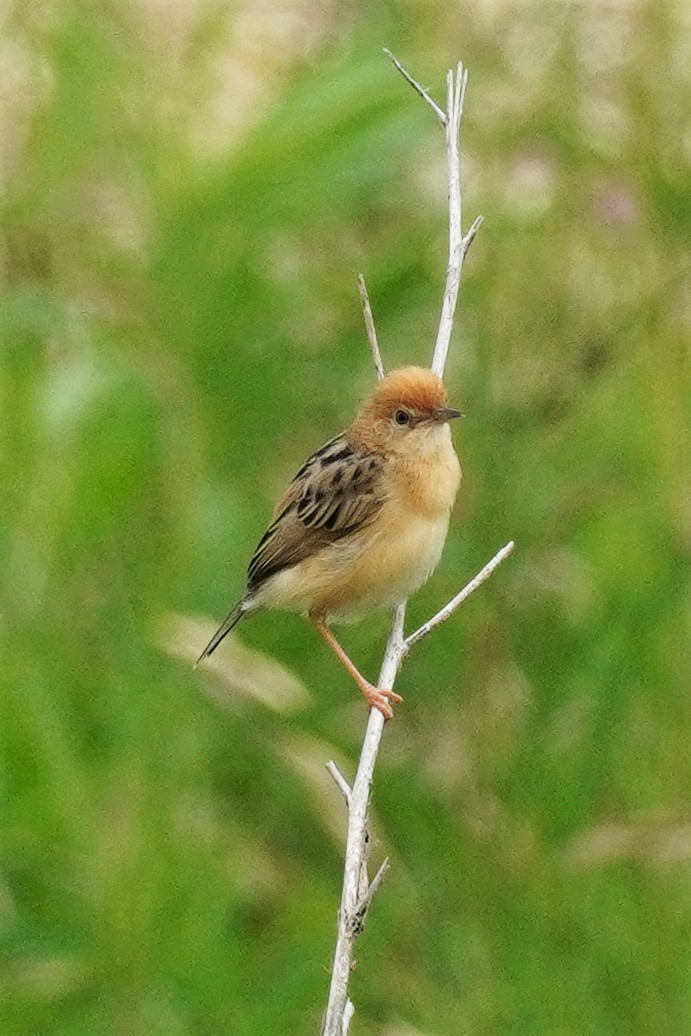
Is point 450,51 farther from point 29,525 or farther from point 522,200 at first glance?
point 29,525

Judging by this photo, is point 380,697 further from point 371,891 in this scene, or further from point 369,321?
point 371,891

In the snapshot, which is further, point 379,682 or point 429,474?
point 429,474

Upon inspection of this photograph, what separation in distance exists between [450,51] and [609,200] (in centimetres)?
53

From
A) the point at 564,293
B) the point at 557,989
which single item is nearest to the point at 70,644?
the point at 557,989

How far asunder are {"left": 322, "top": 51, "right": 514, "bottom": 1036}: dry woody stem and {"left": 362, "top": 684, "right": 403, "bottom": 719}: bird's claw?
0.04 m

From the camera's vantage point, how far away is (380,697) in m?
3.64

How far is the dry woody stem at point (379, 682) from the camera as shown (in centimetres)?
242

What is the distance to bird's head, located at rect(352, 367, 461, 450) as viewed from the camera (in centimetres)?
389

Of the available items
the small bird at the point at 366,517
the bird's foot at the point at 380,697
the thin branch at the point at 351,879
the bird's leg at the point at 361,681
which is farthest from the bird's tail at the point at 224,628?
the thin branch at the point at 351,879

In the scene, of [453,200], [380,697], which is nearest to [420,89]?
[453,200]

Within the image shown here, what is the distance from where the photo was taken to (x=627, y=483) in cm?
391

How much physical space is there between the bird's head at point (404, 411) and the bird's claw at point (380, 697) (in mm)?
640

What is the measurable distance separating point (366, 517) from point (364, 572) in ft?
0.58

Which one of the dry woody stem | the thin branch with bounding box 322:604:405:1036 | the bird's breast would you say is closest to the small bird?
the bird's breast
